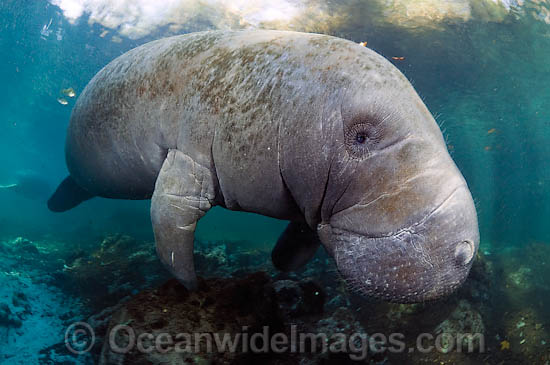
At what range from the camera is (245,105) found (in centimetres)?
196

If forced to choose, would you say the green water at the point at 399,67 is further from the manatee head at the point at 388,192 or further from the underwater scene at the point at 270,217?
the manatee head at the point at 388,192

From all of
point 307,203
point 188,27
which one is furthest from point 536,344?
point 188,27

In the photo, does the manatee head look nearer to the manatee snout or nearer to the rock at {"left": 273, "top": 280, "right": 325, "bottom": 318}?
the manatee snout

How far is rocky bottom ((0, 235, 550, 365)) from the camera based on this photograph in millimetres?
2301

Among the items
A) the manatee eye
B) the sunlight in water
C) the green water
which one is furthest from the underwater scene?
the sunlight in water

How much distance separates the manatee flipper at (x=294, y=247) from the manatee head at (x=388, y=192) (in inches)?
48.2

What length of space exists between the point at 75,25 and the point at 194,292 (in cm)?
1890

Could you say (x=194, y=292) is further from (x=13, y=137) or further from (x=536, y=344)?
(x=13, y=137)

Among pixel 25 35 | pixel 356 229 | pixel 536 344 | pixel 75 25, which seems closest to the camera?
pixel 356 229

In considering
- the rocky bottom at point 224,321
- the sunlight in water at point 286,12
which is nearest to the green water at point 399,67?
the sunlight in water at point 286,12

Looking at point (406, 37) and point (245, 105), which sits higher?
point (245, 105)

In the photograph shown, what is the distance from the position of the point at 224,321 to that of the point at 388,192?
1.68 meters

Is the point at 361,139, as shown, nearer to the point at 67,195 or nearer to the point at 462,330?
the point at 462,330

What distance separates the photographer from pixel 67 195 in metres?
5.59
